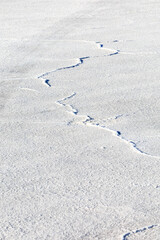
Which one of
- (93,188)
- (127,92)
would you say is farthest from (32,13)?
(93,188)

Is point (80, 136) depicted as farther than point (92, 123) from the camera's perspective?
No

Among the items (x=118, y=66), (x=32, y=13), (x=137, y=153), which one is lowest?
(x=32, y=13)

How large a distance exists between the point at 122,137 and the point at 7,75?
2.82m

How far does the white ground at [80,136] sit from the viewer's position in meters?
3.64

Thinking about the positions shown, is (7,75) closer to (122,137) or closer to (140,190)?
(122,137)

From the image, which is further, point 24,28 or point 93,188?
point 24,28

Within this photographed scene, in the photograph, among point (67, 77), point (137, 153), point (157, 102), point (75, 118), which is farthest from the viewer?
point (67, 77)

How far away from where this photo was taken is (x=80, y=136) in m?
5.20

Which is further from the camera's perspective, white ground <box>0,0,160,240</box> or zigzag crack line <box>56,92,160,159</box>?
zigzag crack line <box>56,92,160,159</box>

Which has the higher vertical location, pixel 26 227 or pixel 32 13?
pixel 26 227

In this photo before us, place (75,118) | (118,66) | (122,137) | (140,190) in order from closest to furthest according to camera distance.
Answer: (140,190), (122,137), (75,118), (118,66)

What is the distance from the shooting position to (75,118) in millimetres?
5723

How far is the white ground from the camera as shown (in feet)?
11.9

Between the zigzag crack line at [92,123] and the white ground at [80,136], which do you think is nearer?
the white ground at [80,136]
